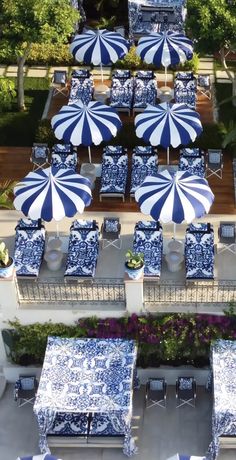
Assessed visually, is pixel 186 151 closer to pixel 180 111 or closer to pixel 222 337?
pixel 180 111

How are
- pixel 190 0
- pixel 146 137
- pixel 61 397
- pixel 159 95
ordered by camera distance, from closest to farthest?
pixel 61 397 < pixel 146 137 < pixel 190 0 < pixel 159 95

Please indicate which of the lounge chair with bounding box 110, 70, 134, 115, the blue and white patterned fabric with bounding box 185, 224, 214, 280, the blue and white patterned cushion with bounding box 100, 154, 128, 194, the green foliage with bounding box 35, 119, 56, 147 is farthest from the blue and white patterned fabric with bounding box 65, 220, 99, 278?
the lounge chair with bounding box 110, 70, 134, 115

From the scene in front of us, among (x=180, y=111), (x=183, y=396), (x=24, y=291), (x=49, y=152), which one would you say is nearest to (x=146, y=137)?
(x=180, y=111)

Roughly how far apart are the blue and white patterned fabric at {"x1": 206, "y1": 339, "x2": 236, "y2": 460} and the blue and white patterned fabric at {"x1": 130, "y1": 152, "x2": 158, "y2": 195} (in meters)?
6.99

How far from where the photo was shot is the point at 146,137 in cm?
2641

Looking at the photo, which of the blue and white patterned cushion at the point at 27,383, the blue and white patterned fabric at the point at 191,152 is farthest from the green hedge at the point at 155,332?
the blue and white patterned fabric at the point at 191,152

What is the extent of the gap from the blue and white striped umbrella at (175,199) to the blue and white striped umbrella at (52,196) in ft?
5.80

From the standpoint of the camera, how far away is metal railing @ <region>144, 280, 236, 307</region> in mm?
22359

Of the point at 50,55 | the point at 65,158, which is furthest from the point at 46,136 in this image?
the point at 50,55

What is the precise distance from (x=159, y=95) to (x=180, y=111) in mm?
4599

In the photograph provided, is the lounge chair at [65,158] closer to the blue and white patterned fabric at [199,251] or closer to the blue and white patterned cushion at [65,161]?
the blue and white patterned cushion at [65,161]

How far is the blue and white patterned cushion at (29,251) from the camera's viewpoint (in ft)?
77.1

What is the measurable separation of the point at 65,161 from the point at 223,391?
10435 millimetres

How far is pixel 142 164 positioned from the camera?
27234 mm
